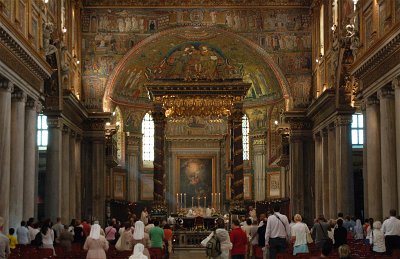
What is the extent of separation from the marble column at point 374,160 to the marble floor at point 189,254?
278 inches

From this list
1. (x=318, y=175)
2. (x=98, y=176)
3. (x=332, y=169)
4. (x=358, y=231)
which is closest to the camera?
(x=358, y=231)

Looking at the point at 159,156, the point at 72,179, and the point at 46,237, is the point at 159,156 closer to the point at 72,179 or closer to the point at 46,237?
the point at 72,179

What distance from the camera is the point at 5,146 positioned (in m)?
28.1

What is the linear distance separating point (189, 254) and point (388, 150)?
1074cm

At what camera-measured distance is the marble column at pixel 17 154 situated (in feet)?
98.0

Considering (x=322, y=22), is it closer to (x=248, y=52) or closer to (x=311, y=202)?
(x=248, y=52)

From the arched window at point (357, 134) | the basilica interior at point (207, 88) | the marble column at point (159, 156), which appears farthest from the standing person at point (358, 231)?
the arched window at point (357, 134)

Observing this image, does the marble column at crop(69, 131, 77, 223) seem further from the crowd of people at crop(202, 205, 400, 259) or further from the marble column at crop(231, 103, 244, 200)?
the crowd of people at crop(202, 205, 400, 259)

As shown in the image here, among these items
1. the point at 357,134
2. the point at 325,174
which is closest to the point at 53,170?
the point at 325,174

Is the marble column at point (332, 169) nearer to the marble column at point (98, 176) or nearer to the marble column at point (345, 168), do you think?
the marble column at point (345, 168)

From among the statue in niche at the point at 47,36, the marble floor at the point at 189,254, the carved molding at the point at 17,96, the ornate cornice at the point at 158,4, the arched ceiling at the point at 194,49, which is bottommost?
the marble floor at the point at 189,254

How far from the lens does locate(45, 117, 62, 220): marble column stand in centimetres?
3791

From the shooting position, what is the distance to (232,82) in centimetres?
4231

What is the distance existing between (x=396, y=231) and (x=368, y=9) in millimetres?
12772
